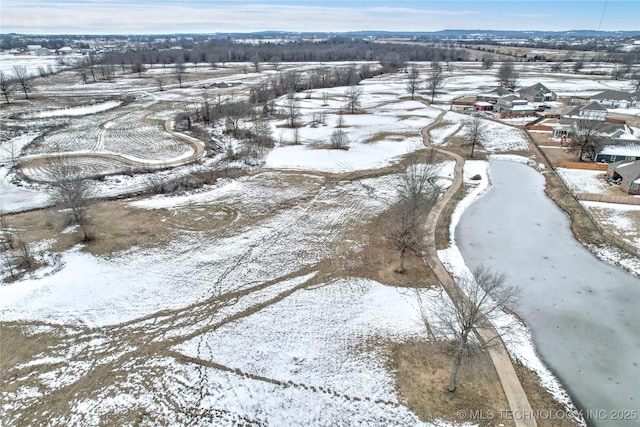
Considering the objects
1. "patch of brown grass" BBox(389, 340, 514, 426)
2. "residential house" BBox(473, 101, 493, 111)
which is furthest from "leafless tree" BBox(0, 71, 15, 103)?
"residential house" BBox(473, 101, 493, 111)

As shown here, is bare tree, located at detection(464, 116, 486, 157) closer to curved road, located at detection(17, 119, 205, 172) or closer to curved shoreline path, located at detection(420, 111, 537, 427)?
curved shoreline path, located at detection(420, 111, 537, 427)

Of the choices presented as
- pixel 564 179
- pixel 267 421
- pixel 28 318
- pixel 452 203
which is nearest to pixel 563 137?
pixel 564 179

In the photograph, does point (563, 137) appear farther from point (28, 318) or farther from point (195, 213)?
point (28, 318)

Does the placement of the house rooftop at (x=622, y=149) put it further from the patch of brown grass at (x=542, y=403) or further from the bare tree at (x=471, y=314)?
the patch of brown grass at (x=542, y=403)

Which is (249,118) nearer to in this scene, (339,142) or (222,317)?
(339,142)

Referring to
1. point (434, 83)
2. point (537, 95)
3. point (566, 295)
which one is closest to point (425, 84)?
point (434, 83)
